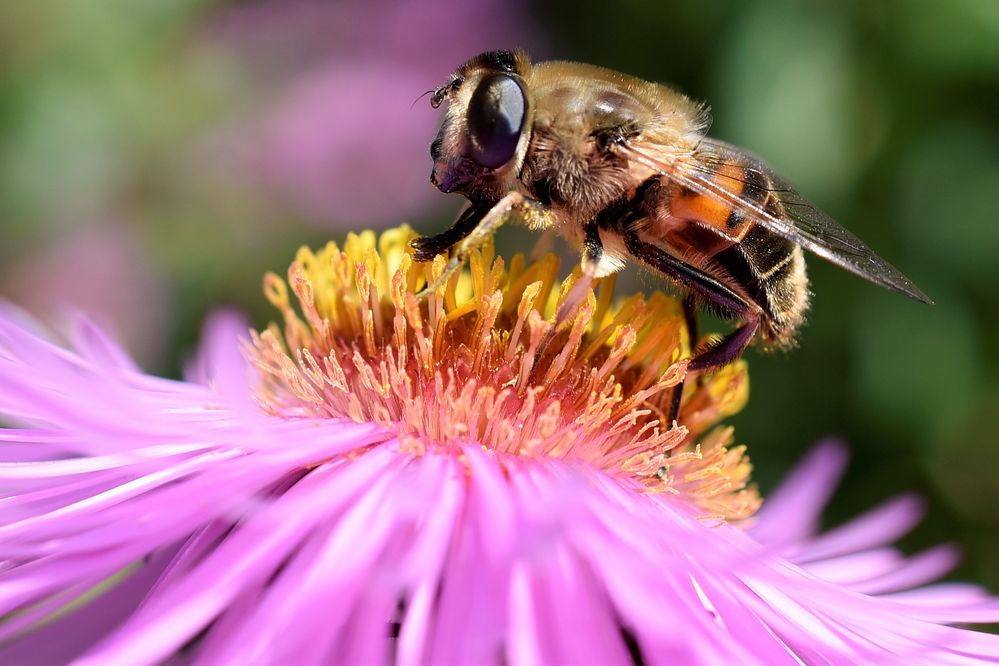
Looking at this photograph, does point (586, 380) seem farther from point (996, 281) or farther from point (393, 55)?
point (393, 55)

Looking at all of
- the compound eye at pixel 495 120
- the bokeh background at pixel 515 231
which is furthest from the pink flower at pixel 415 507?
the bokeh background at pixel 515 231

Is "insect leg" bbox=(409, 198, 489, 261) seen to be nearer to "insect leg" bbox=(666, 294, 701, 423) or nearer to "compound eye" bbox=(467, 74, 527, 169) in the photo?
"compound eye" bbox=(467, 74, 527, 169)

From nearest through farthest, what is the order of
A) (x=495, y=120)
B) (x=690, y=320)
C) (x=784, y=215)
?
(x=495, y=120) → (x=784, y=215) → (x=690, y=320)

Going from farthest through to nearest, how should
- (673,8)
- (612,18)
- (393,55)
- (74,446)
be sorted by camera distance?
(393,55) < (612,18) < (673,8) < (74,446)

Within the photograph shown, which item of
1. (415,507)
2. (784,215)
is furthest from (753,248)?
(415,507)

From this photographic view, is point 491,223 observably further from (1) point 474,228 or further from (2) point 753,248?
(2) point 753,248

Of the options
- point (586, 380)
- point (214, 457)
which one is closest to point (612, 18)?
point (586, 380)
